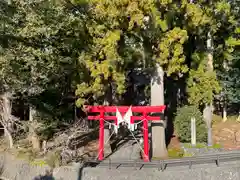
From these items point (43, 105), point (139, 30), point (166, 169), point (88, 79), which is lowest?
point (166, 169)

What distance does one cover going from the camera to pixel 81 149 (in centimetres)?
1529

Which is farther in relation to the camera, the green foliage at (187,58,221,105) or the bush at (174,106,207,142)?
the green foliage at (187,58,221,105)

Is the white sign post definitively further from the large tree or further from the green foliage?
the large tree

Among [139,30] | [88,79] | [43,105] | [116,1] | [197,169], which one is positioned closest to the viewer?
[197,169]

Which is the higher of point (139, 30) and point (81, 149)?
point (139, 30)

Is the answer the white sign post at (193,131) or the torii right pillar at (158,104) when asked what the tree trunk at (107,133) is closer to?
the torii right pillar at (158,104)

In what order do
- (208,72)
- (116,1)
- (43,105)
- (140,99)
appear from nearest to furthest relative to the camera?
(116,1) < (43,105) < (208,72) < (140,99)

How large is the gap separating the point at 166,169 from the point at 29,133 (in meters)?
6.75

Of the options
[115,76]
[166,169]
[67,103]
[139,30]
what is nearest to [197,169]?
[166,169]

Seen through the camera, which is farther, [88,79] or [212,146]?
[212,146]

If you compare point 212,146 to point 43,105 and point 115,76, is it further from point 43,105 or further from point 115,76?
point 43,105

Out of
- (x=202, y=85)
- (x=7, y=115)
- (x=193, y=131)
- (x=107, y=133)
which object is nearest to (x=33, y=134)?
(x=7, y=115)

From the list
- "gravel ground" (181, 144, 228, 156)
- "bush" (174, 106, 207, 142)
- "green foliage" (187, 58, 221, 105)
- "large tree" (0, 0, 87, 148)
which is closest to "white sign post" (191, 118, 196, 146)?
"gravel ground" (181, 144, 228, 156)

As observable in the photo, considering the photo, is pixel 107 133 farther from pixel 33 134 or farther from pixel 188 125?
pixel 188 125
